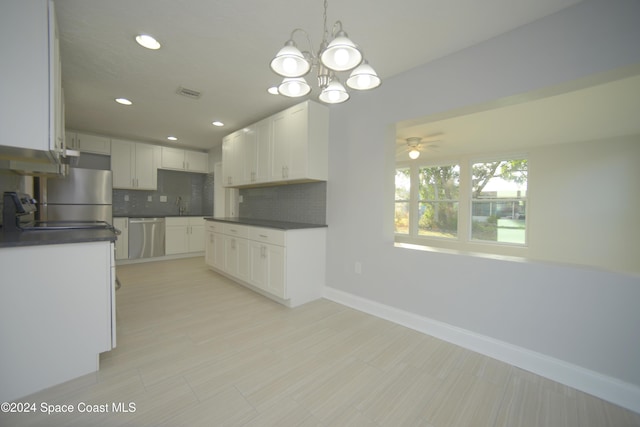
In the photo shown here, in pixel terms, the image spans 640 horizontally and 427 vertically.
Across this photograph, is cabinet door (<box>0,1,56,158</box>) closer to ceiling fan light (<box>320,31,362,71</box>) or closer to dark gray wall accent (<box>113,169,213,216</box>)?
ceiling fan light (<box>320,31,362,71</box>)

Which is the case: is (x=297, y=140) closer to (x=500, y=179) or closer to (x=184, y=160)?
(x=184, y=160)

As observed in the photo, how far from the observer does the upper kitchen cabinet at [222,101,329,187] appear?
9.37 ft

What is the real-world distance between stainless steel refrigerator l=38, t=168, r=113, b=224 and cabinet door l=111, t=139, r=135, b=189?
1.47ft

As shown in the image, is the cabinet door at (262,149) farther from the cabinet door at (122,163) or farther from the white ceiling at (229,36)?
the cabinet door at (122,163)

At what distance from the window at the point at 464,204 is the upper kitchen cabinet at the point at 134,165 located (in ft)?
18.3

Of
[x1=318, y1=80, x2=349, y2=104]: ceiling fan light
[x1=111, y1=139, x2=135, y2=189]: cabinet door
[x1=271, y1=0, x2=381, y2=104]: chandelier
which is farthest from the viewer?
[x1=111, y1=139, x2=135, y2=189]: cabinet door

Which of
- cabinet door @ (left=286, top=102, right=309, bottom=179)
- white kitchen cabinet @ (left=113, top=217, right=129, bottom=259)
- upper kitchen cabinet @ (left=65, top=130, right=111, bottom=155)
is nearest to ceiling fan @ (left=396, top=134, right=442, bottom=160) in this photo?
cabinet door @ (left=286, top=102, right=309, bottom=179)

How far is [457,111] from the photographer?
82.7 inches

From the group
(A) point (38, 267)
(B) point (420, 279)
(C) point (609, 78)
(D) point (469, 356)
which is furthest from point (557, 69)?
(A) point (38, 267)

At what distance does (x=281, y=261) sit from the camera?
272cm

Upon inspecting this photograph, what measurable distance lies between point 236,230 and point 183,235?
246cm

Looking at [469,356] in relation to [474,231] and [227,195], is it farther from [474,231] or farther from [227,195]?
[227,195]

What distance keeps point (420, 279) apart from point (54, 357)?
8.77 ft

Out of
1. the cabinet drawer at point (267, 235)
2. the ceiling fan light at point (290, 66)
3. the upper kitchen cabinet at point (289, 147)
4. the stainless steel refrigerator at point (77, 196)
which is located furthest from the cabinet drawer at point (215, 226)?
the ceiling fan light at point (290, 66)
